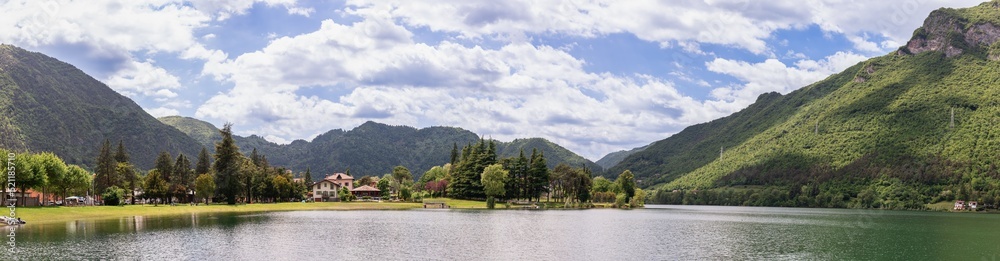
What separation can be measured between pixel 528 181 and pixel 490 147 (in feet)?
42.5

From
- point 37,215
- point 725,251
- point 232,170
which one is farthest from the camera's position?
point 232,170

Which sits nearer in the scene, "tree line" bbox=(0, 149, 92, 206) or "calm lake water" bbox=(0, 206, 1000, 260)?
"calm lake water" bbox=(0, 206, 1000, 260)

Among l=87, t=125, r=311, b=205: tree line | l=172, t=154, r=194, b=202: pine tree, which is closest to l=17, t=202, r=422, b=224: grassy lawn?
l=87, t=125, r=311, b=205: tree line

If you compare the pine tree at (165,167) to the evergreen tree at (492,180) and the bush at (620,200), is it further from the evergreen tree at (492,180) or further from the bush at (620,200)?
the bush at (620,200)

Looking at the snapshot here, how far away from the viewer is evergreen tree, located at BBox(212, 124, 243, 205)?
131 meters

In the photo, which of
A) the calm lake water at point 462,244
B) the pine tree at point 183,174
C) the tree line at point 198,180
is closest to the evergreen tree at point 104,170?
the tree line at point 198,180

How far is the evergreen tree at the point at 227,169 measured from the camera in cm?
13100

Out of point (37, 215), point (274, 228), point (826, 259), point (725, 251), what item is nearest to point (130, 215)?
point (37, 215)

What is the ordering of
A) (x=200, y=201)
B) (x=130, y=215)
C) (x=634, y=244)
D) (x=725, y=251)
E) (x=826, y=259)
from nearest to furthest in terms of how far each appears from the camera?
(x=826, y=259) < (x=725, y=251) < (x=634, y=244) < (x=130, y=215) < (x=200, y=201)

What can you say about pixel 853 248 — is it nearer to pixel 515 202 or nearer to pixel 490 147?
pixel 515 202

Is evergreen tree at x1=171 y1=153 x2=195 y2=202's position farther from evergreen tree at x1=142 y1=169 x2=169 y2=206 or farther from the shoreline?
the shoreline

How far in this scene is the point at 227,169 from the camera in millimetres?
130500

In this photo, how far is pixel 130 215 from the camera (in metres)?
94.6

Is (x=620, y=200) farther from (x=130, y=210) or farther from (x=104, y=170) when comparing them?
(x=104, y=170)
